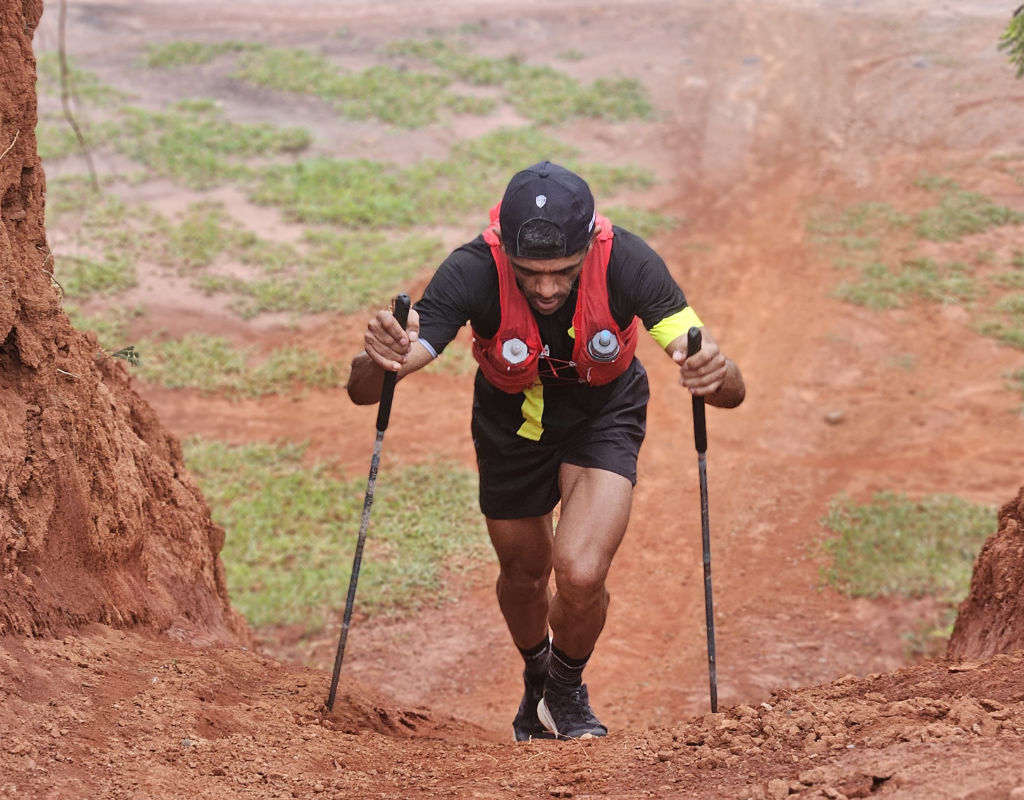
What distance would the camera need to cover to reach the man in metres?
4.17

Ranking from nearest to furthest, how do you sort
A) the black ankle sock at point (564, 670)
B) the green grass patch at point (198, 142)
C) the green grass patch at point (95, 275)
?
the black ankle sock at point (564, 670) < the green grass patch at point (95, 275) < the green grass patch at point (198, 142)

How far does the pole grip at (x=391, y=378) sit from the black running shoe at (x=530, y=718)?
5.21ft

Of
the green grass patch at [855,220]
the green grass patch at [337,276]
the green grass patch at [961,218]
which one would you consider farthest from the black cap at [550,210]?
the green grass patch at [961,218]

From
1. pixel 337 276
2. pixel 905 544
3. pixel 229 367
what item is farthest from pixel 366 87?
pixel 905 544

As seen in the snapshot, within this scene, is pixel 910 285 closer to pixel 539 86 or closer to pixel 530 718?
pixel 539 86

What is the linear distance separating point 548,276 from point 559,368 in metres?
0.49

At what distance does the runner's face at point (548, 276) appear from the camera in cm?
414

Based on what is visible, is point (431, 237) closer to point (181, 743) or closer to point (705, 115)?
point (705, 115)

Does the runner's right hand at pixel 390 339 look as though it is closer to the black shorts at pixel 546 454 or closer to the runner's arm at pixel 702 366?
the black shorts at pixel 546 454

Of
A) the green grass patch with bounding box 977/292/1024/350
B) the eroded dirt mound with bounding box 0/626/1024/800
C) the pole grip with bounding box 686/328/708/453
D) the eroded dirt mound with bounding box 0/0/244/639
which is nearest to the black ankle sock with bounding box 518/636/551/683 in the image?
the eroded dirt mound with bounding box 0/626/1024/800

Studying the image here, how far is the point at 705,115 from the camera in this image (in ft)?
50.7

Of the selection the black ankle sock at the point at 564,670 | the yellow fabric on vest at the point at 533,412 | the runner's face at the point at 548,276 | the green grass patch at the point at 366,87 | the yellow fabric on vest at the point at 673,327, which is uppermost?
the green grass patch at the point at 366,87

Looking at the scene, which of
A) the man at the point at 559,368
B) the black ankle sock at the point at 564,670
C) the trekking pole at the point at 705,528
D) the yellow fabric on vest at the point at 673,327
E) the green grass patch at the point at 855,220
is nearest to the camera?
the man at the point at 559,368

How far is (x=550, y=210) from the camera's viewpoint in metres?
4.06
